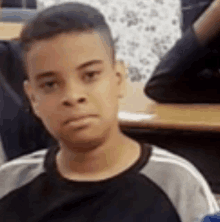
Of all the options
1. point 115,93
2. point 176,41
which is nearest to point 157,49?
point 176,41

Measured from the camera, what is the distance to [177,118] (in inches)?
14.6

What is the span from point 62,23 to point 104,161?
16 cm

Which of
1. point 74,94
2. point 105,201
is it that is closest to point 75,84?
point 74,94

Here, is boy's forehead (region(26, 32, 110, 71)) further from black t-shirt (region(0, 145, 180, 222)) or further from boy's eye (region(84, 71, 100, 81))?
black t-shirt (region(0, 145, 180, 222))

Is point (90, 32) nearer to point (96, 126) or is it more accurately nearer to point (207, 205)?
point (96, 126)

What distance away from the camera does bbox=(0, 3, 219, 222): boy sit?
0.98 ft

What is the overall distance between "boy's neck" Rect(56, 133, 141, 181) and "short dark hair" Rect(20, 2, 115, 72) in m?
0.10

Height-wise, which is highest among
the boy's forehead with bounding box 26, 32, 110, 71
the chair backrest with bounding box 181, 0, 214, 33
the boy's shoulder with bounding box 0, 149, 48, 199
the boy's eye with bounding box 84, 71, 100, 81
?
the chair backrest with bounding box 181, 0, 214, 33

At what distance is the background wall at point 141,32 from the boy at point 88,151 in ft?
0.25

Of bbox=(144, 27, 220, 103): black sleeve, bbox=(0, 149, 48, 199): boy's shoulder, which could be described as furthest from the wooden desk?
bbox=(0, 149, 48, 199): boy's shoulder

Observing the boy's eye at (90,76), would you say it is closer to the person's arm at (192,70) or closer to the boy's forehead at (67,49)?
the boy's forehead at (67,49)

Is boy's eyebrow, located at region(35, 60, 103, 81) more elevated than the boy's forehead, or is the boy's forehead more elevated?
the boy's forehead

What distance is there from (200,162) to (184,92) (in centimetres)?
11

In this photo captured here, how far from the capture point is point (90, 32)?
306mm
